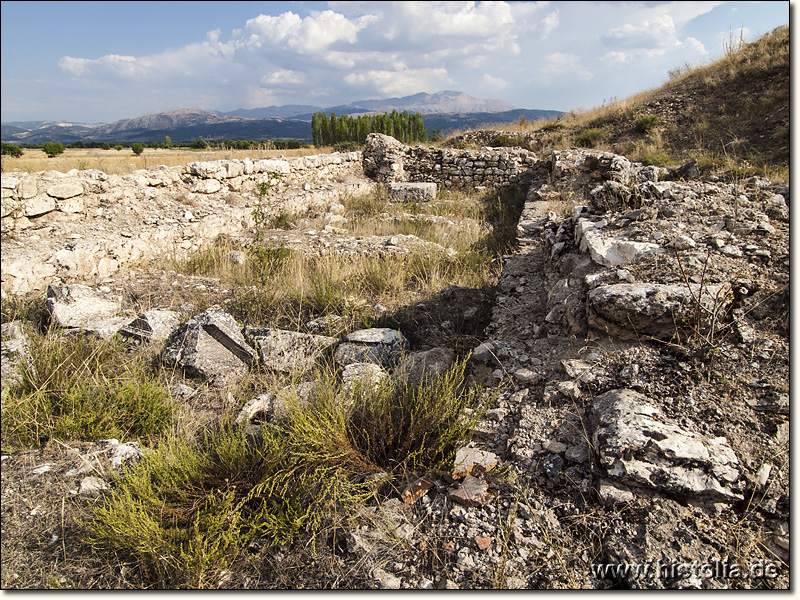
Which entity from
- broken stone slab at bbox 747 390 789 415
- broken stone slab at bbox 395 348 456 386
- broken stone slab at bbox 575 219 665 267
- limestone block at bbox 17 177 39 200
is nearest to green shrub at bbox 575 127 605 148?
broken stone slab at bbox 575 219 665 267

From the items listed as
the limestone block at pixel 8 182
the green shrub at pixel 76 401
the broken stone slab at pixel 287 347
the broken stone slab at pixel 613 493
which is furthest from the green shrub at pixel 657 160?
the limestone block at pixel 8 182

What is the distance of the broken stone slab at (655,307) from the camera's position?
2578 mm

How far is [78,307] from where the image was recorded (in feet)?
14.1

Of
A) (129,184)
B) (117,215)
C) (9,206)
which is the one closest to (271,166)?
(129,184)

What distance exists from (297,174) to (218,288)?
5.98 meters

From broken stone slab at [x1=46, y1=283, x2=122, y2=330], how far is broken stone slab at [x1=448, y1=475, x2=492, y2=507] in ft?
12.7

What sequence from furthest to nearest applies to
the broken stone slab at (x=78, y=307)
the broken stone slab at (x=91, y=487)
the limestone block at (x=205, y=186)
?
1. the limestone block at (x=205, y=186)
2. the broken stone slab at (x=78, y=307)
3. the broken stone slab at (x=91, y=487)

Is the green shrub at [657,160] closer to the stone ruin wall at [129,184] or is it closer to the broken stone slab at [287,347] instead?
the stone ruin wall at [129,184]

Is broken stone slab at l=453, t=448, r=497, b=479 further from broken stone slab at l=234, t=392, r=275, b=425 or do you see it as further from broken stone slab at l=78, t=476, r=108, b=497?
broken stone slab at l=78, t=476, r=108, b=497

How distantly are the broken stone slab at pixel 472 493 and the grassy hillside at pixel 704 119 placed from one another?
871cm

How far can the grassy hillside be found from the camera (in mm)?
9492

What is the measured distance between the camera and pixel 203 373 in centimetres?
349

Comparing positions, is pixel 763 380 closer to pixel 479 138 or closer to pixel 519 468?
pixel 519 468

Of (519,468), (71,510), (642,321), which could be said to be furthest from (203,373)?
(642,321)
